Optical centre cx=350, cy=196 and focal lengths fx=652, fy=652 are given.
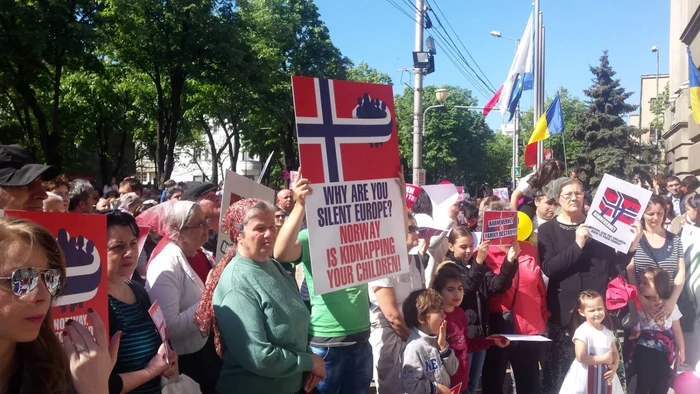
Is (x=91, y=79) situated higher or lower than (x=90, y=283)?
higher

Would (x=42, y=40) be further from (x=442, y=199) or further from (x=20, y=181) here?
(x=20, y=181)

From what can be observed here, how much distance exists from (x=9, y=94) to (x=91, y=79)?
19.9 ft

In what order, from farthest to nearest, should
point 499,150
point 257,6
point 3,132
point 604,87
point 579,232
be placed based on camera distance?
point 499,150, point 604,87, point 257,6, point 3,132, point 579,232

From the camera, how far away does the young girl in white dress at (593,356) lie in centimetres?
479

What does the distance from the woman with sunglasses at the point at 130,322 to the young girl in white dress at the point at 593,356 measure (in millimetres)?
3073

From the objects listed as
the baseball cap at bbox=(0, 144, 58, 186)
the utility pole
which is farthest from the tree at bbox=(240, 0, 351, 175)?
the baseball cap at bbox=(0, 144, 58, 186)

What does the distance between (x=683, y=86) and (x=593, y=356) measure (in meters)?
20.5

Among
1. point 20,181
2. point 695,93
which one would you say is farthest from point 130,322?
point 695,93

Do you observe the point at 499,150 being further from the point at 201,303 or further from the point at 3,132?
the point at 201,303

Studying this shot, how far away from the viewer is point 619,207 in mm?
5004

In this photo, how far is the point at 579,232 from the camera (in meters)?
4.88

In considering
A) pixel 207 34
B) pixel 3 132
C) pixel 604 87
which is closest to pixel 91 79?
pixel 3 132

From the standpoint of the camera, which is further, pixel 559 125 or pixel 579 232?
pixel 559 125

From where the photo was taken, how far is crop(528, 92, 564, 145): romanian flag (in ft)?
50.9
